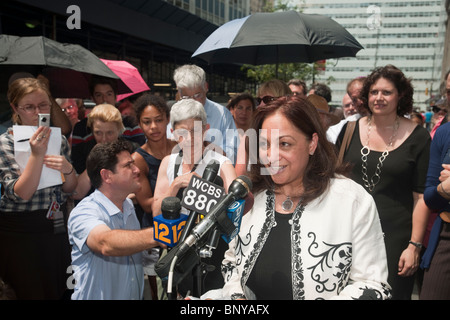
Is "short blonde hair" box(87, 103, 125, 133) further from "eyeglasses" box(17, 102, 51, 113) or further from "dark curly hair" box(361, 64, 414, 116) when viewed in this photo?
"dark curly hair" box(361, 64, 414, 116)

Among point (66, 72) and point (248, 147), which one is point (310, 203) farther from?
point (66, 72)

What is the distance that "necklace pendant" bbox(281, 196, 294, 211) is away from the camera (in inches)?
80.9

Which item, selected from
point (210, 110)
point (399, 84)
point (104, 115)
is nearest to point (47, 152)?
point (104, 115)

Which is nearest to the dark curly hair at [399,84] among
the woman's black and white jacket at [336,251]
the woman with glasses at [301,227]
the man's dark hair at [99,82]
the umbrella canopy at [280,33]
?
the umbrella canopy at [280,33]

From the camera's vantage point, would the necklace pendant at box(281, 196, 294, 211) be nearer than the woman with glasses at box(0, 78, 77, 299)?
Yes

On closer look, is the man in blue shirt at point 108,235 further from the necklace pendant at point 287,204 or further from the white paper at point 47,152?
the necklace pendant at point 287,204

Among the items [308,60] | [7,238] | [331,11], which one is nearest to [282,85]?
[308,60]

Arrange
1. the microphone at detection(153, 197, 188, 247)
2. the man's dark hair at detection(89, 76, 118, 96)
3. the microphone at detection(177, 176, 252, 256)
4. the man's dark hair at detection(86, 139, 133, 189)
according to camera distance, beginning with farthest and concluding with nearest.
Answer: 1. the man's dark hair at detection(89, 76, 118, 96)
2. the man's dark hair at detection(86, 139, 133, 189)
3. the microphone at detection(153, 197, 188, 247)
4. the microphone at detection(177, 176, 252, 256)

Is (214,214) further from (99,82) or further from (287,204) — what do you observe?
(99,82)

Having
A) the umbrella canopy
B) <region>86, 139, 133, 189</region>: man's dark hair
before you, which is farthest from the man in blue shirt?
the umbrella canopy

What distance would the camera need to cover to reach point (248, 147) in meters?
2.35

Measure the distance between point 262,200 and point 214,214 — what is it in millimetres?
722

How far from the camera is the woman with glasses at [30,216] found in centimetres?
299
